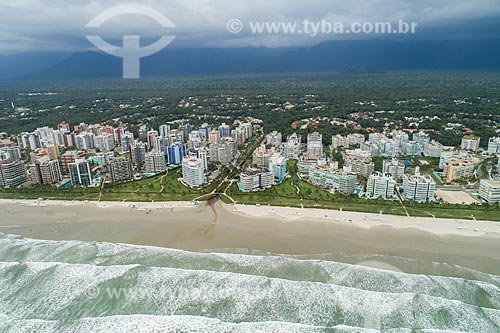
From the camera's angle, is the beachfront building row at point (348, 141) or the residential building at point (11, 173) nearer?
the residential building at point (11, 173)

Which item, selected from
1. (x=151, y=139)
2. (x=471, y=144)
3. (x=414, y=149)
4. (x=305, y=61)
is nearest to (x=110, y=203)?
(x=151, y=139)

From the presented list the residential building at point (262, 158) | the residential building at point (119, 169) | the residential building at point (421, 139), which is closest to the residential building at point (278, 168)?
the residential building at point (262, 158)

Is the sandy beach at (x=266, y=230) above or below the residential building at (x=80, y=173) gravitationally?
below

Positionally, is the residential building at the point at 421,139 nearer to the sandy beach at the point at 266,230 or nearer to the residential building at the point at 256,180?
the sandy beach at the point at 266,230

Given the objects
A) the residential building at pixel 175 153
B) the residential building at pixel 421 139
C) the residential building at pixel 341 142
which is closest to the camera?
the residential building at pixel 175 153

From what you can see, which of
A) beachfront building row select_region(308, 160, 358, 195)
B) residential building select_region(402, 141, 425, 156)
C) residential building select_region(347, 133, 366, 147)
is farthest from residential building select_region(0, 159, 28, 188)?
residential building select_region(402, 141, 425, 156)

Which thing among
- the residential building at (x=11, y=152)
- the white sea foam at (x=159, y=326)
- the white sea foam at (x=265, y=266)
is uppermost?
the residential building at (x=11, y=152)

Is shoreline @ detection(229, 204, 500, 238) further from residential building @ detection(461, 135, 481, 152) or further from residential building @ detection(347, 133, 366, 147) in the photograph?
residential building @ detection(347, 133, 366, 147)

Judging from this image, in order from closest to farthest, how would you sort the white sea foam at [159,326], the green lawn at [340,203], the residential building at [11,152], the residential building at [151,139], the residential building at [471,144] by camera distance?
1. the white sea foam at [159,326]
2. the green lawn at [340,203]
3. the residential building at [11,152]
4. the residential building at [471,144]
5. the residential building at [151,139]

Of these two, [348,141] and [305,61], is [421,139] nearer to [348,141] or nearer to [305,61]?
[348,141]
